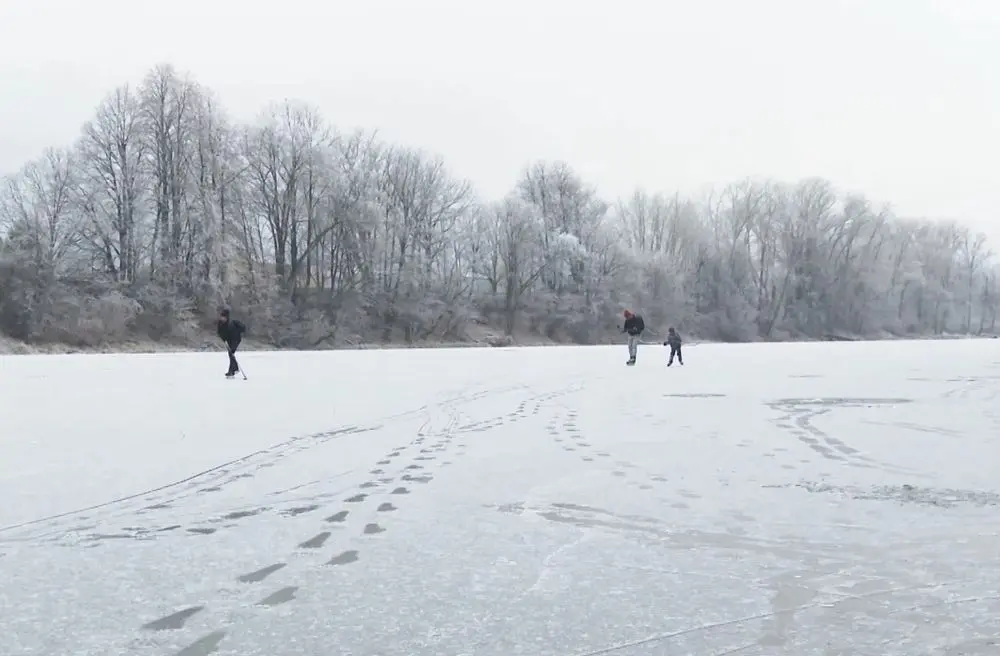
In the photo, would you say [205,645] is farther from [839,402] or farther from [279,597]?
[839,402]

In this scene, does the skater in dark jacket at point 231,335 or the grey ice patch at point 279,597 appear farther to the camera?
the skater in dark jacket at point 231,335

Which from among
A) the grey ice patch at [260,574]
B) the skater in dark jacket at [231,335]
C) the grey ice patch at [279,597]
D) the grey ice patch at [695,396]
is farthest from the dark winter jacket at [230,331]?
the grey ice patch at [279,597]

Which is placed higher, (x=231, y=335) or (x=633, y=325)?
(x=633, y=325)

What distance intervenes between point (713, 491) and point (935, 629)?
3.17m

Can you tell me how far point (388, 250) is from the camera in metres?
60.2

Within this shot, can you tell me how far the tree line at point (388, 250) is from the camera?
45.8m

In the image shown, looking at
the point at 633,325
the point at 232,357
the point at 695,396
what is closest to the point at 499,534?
the point at 695,396

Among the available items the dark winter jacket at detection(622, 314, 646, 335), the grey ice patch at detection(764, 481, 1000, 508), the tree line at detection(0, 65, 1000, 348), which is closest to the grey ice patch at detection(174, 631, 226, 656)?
the grey ice patch at detection(764, 481, 1000, 508)

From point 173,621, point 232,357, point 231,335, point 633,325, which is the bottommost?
point 173,621

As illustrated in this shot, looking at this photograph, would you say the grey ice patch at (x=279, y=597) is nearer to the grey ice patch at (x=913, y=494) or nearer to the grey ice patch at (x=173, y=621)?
the grey ice patch at (x=173, y=621)

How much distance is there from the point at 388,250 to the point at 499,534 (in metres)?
55.7

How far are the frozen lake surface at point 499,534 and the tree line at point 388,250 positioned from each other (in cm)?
3611

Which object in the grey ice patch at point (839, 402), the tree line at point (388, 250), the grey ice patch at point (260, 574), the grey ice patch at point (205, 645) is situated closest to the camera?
the grey ice patch at point (205, 645)

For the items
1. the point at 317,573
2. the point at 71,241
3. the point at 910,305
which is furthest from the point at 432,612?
the point at 910,305
